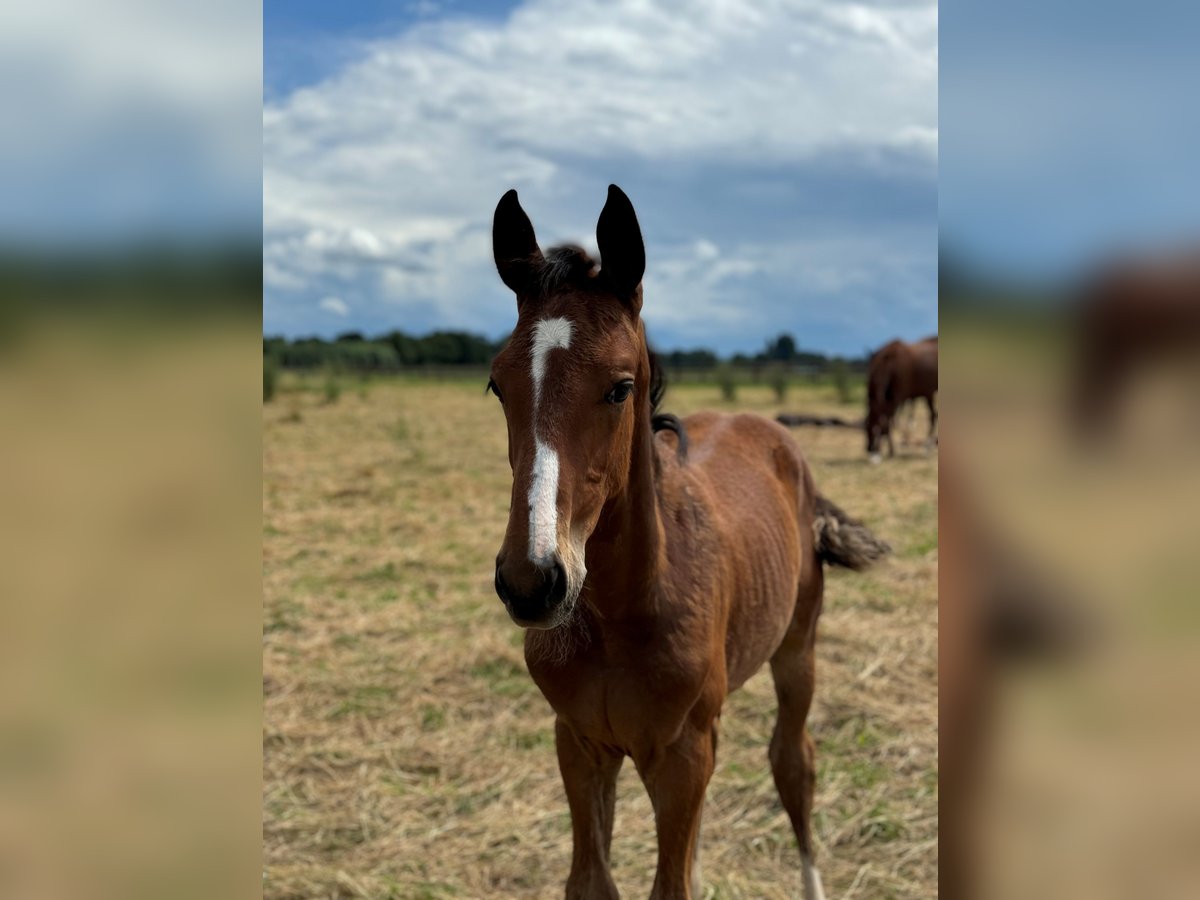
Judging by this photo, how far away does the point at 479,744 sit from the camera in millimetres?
4875

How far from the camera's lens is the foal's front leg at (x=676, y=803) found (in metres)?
2.62

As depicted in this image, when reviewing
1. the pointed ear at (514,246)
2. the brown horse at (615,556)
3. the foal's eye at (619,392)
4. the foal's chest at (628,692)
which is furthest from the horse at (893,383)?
the foal's eye at (619,392)

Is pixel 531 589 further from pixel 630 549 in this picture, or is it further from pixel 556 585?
pixel 630 549

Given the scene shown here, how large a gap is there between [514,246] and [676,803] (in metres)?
1.70

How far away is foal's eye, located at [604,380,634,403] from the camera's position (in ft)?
6.89

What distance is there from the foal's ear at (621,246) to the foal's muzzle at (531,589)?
0.82 m

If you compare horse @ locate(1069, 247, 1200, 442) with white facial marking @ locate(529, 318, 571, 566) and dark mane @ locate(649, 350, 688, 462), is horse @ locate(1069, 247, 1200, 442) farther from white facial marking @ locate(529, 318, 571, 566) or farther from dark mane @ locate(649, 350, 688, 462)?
dark mane @ locate(649, 350, 688, 462)

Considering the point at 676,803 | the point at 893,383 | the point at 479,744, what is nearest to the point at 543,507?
the point at 676,803

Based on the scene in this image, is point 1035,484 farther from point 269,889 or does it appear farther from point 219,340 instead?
point 269,889

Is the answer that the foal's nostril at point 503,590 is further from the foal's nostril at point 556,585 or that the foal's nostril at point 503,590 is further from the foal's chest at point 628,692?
the foal's chest at point 628,692

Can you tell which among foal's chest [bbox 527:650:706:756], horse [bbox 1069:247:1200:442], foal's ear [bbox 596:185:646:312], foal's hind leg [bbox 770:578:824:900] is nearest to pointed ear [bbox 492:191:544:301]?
foal's ear [bbox 596:185:646:312]

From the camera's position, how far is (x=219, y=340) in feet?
2.51

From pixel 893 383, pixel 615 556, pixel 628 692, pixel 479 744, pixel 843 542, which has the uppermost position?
pixel 893 383

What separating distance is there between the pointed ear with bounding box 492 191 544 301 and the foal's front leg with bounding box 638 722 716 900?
1.42 metres
